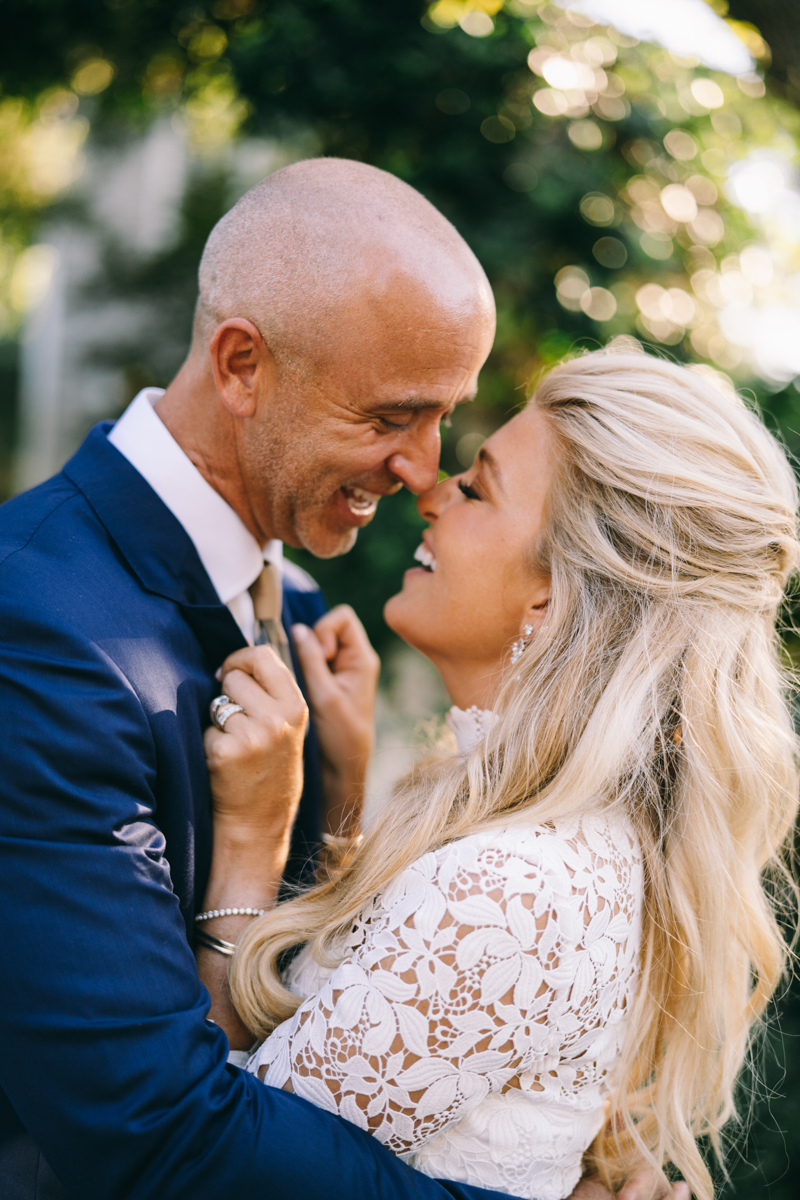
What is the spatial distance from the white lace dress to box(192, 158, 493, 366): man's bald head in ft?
4.00

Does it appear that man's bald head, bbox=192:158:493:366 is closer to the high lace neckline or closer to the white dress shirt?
the white dress shirt

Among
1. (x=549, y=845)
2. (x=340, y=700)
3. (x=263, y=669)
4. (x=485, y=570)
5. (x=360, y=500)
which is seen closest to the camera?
(x=549, y=845)

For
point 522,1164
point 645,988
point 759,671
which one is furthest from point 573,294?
point 522,1164

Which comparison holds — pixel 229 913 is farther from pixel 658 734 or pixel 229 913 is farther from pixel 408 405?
pixel 408 405

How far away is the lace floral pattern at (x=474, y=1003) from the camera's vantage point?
5.21 feet

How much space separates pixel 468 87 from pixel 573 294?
1020 millimetres

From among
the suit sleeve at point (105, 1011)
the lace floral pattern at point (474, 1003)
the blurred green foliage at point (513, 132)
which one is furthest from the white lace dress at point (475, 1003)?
the blurred green foliage at point (513, 132)

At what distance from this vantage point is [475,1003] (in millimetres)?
1583

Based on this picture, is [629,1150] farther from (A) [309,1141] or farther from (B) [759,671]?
(B) [759,671]

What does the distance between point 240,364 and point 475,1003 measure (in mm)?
1513

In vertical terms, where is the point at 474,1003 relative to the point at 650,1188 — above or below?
above

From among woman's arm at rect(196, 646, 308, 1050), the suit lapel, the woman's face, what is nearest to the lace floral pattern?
woman's arm at rect(196, 646, 308, 1050)

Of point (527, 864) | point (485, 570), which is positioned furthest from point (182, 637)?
point (527, 864)

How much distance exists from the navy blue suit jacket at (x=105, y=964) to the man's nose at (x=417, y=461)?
86 cm
